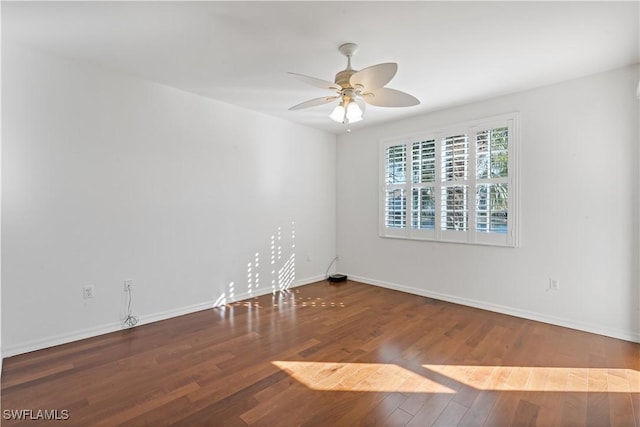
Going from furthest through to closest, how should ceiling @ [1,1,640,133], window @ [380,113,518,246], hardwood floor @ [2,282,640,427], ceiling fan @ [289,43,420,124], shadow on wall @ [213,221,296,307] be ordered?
1. shadow on wall @ [213,221,296,307]
2. window @ [380,113,518,246]
3. ceiling fan @ [289,43,420,124]
4. ceiling @ [1,1,640,133]
5. hardwood floor @ [2,282,640,427]

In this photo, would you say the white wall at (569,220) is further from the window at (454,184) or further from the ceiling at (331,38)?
the ceiling at (331,38)

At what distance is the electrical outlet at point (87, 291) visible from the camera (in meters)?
2.74

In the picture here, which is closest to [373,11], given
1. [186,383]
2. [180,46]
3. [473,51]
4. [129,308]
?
[473,51]

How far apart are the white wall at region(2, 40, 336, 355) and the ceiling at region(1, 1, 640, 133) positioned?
1.25 feet

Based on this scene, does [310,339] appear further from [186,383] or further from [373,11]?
[373,11]

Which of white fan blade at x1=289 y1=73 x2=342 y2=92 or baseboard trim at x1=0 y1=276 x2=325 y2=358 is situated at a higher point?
white fan blade at x1=289 y1=73 x2=342 y2=92

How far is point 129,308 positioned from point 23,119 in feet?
6.14

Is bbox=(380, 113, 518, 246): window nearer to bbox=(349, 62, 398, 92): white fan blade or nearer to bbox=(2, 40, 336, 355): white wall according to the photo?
bbox=(2, 40, 336, 355): white wall

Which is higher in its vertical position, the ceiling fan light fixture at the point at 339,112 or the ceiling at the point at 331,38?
the ceiling at the point at 331,38

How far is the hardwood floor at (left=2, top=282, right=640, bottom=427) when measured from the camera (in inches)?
68.5

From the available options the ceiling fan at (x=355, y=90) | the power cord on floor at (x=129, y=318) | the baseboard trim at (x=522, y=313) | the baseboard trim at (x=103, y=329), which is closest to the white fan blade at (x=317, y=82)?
the ceiling fan at (x=355, y=90)

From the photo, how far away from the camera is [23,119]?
2.45 meters

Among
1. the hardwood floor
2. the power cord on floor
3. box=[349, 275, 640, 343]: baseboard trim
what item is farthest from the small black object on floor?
the power cord on floor

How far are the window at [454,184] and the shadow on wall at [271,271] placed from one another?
4.80 ft
